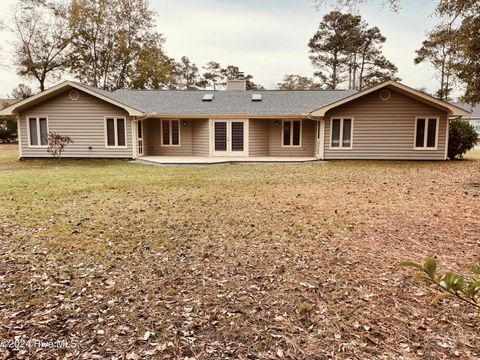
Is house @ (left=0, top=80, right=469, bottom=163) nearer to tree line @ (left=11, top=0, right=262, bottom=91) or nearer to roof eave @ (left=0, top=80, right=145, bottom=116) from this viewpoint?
roof eave @ (left=0, top=80, right=145, bottom=116)

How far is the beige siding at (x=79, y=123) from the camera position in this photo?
15.4 m

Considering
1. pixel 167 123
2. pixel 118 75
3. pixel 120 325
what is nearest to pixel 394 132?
pixel 167 123

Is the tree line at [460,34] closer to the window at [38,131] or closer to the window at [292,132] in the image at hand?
the window at [292,132]

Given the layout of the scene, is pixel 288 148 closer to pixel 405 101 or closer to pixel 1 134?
pixel 405 101

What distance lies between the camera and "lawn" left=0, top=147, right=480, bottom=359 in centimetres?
261

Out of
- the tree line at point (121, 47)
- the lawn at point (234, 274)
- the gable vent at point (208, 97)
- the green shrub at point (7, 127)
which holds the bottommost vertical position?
the lawn at point (234, 274)

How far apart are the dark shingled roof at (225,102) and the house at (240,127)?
0.10m

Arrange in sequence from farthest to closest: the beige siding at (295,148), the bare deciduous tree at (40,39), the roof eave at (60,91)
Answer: the bare deciduous tree at (40,39) < the beige siding at (295,148) < the roof eave at (60,91)

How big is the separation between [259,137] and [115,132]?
670cm

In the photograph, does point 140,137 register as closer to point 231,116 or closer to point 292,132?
point 231,116

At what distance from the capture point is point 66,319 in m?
2.88

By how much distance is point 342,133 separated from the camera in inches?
610

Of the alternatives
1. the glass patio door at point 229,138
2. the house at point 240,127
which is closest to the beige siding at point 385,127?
the house at point 240,127

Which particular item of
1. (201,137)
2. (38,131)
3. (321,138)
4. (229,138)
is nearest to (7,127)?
(38,131)
